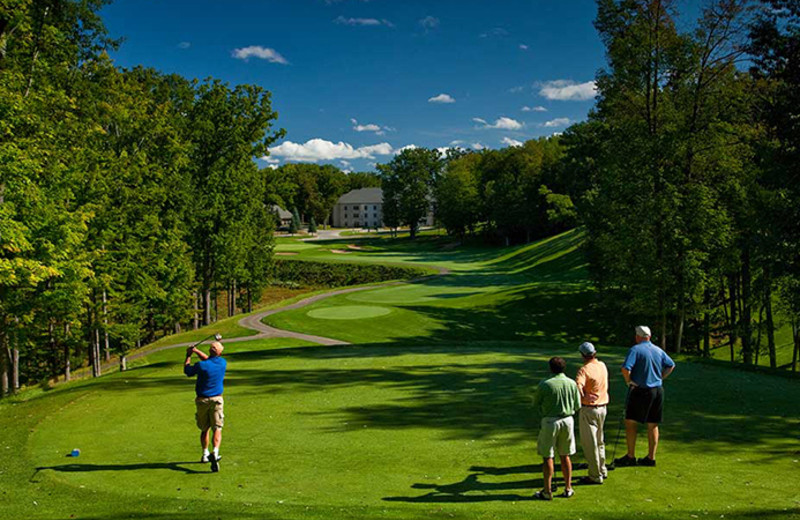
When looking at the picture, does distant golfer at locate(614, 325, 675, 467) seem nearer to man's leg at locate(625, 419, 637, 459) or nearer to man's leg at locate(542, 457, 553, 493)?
man's leg at locate(625, 419, 637, 459)

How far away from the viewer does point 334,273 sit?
85750mm

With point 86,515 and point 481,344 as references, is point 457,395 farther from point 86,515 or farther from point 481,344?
point 481,344

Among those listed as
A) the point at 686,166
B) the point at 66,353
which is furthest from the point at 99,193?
the point at 686,166

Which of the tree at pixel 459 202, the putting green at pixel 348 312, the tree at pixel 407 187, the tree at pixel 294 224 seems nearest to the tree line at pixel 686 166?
the putting green at pixel 348 312

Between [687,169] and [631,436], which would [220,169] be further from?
[631,436]

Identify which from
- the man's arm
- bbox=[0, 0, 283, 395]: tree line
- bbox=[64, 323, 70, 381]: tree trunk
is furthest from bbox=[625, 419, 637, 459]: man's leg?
bbox=[64, 323, 70, 381]: tree trunk

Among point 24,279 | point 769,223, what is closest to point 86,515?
point 24,279

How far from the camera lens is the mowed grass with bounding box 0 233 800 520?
8.80 m

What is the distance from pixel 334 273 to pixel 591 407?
77.3 metres

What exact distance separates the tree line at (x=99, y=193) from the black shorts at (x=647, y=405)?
17642mm

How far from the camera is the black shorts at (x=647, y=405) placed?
402 inches

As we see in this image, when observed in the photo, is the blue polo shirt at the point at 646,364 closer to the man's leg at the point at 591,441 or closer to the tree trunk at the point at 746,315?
the man's leg at the point at 591,441

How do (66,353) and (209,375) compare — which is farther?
(66,353)

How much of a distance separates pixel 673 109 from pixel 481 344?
15293 millimetres
